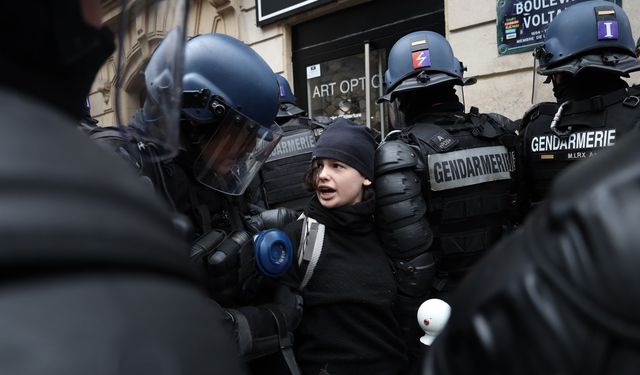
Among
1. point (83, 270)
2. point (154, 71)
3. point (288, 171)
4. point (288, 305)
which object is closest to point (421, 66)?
point (288, 171)

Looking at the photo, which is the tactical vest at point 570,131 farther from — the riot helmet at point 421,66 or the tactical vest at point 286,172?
the tactical vest at point 286,172

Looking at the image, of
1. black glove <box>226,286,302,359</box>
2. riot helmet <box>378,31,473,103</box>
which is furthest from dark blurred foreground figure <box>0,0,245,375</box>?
riot helmet <box>378,31,473,103</box>

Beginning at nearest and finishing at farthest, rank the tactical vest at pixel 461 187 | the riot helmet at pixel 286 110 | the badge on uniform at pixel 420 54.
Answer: the tactical vest at pixel 461 187 → the badge on uniform at pixel 420 54 → the riot helmet at pixel 286 110

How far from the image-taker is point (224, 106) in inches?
65.8

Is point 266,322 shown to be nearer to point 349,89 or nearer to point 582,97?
point 582,97

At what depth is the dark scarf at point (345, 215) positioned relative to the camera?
1878 mm

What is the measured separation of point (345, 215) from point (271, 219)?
1.13 feet

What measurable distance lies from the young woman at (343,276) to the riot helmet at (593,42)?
4.40 feet

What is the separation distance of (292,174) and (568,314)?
10.5ft

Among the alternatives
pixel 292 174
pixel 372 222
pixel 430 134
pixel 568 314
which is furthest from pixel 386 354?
pixel 292 174

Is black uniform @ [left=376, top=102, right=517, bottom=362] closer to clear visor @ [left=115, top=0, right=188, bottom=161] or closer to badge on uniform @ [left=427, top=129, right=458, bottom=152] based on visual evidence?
badge on uniform @ [left=427, top=129, right=458, bottom=152]

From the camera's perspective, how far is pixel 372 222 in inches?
81.0

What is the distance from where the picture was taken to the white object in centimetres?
177

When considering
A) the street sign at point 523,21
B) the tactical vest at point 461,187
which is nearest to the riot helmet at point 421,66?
the tactical vest at point 461,187
